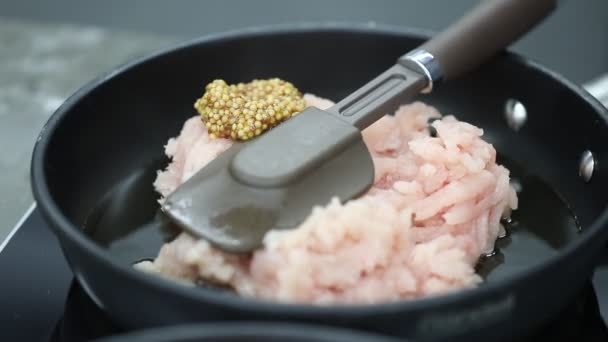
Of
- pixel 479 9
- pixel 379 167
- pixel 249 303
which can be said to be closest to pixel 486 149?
pixel 379 167

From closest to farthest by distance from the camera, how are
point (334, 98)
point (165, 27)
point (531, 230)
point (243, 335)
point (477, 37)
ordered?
point (243, 335)
point (531, 230)
point (477, 37)
point (334, 98)
point (165, 27)

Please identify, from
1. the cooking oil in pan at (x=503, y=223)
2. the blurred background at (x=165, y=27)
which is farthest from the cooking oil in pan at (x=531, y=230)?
the blurred background at (x=165, y=27)

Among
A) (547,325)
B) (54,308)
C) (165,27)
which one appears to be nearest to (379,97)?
(547,325)

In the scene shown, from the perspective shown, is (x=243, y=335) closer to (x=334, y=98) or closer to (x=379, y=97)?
(x=379, y=97)

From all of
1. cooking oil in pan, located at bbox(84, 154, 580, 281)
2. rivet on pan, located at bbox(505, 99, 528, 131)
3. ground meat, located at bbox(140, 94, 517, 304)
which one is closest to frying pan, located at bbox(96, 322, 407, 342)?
ground meat, located at bbox(140, 94, 517, 304)

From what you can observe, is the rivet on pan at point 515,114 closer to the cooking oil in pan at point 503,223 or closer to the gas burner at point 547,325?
the cooking oil in pan at point 503,223

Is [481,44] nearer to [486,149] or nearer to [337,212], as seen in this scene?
[486,149]
